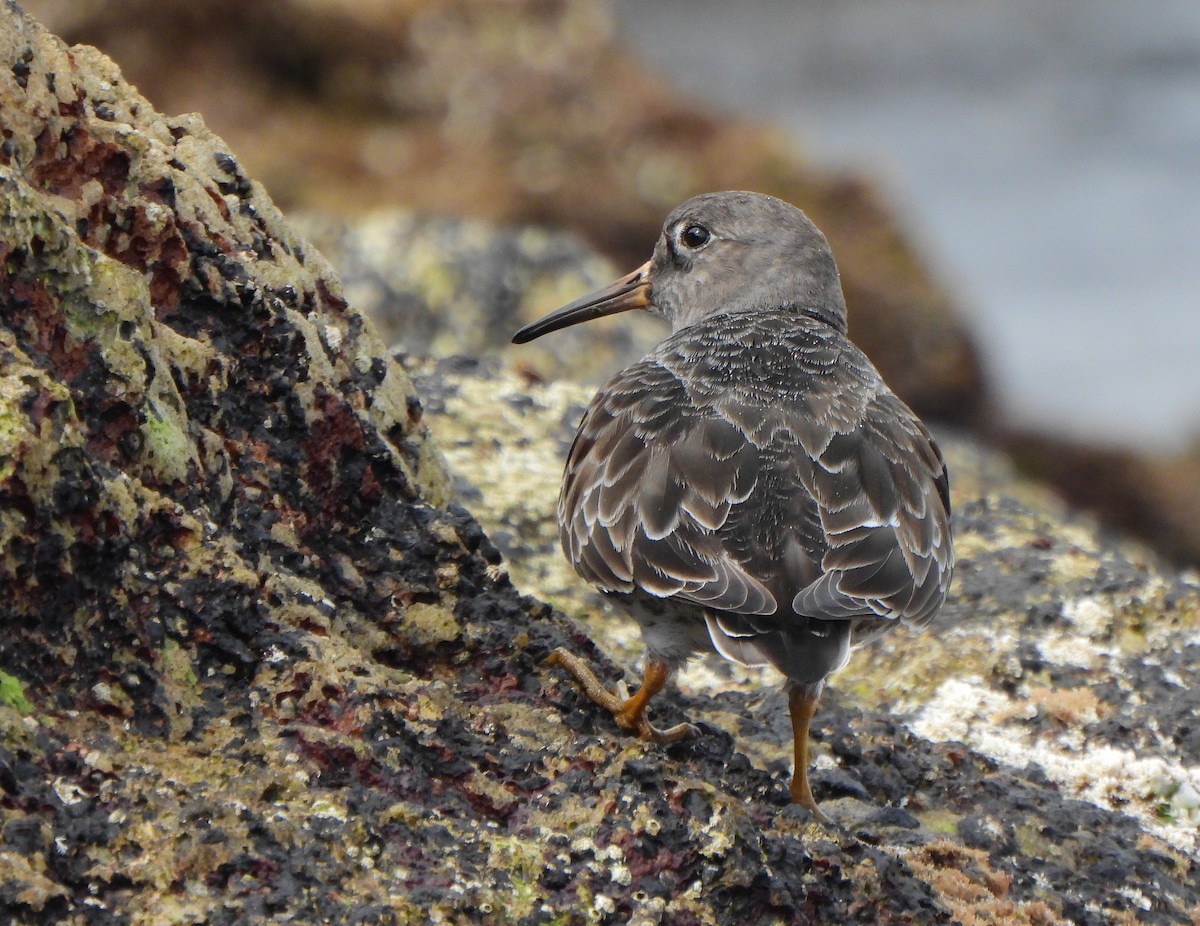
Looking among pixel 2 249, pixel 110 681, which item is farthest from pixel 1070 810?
pixel 2 249

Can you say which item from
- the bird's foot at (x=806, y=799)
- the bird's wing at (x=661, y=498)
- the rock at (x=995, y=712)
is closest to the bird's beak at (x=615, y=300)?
the rock at (x=995, y=712)

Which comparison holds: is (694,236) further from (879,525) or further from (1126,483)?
(1126,483)

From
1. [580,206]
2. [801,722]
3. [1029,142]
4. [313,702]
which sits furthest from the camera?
[1029,142]

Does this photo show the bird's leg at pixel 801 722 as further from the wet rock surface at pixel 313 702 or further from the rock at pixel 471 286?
the rock at pixel 471 286

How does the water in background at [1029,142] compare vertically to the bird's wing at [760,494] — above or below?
above

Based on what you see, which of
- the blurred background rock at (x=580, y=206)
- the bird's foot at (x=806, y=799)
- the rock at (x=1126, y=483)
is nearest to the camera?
the bird's foot at (x=806, y=799)

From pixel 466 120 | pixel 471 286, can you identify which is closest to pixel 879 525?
pixel 471 286
